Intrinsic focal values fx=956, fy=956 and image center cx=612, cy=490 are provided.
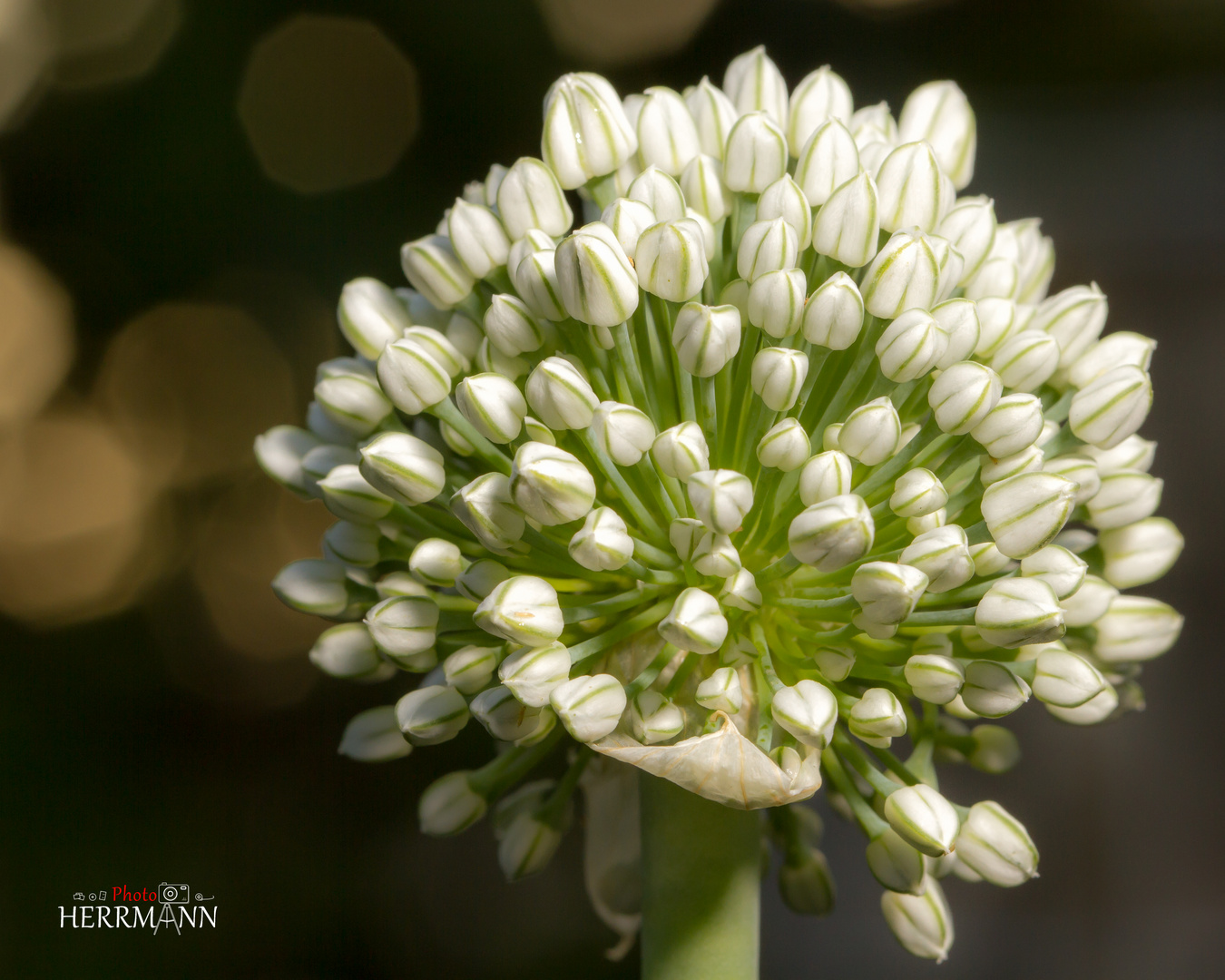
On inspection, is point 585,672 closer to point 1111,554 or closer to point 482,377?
point 482,377

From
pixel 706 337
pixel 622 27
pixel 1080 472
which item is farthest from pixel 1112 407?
pixel 622 27

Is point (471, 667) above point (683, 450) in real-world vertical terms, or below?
below

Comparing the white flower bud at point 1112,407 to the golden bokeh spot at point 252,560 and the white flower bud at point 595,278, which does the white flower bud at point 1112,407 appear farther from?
the golden bokeh spot at point 252,560

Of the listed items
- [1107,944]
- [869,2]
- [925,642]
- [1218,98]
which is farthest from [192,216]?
[1107,944]

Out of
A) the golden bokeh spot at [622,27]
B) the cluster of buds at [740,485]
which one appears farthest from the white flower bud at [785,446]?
the golden bokeh spot at [622,27]

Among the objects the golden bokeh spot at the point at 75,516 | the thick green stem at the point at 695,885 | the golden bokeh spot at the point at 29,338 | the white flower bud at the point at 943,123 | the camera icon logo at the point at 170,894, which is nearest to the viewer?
the thick green stem at the point at 695,885

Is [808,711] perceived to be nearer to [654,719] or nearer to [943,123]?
[654,719]
